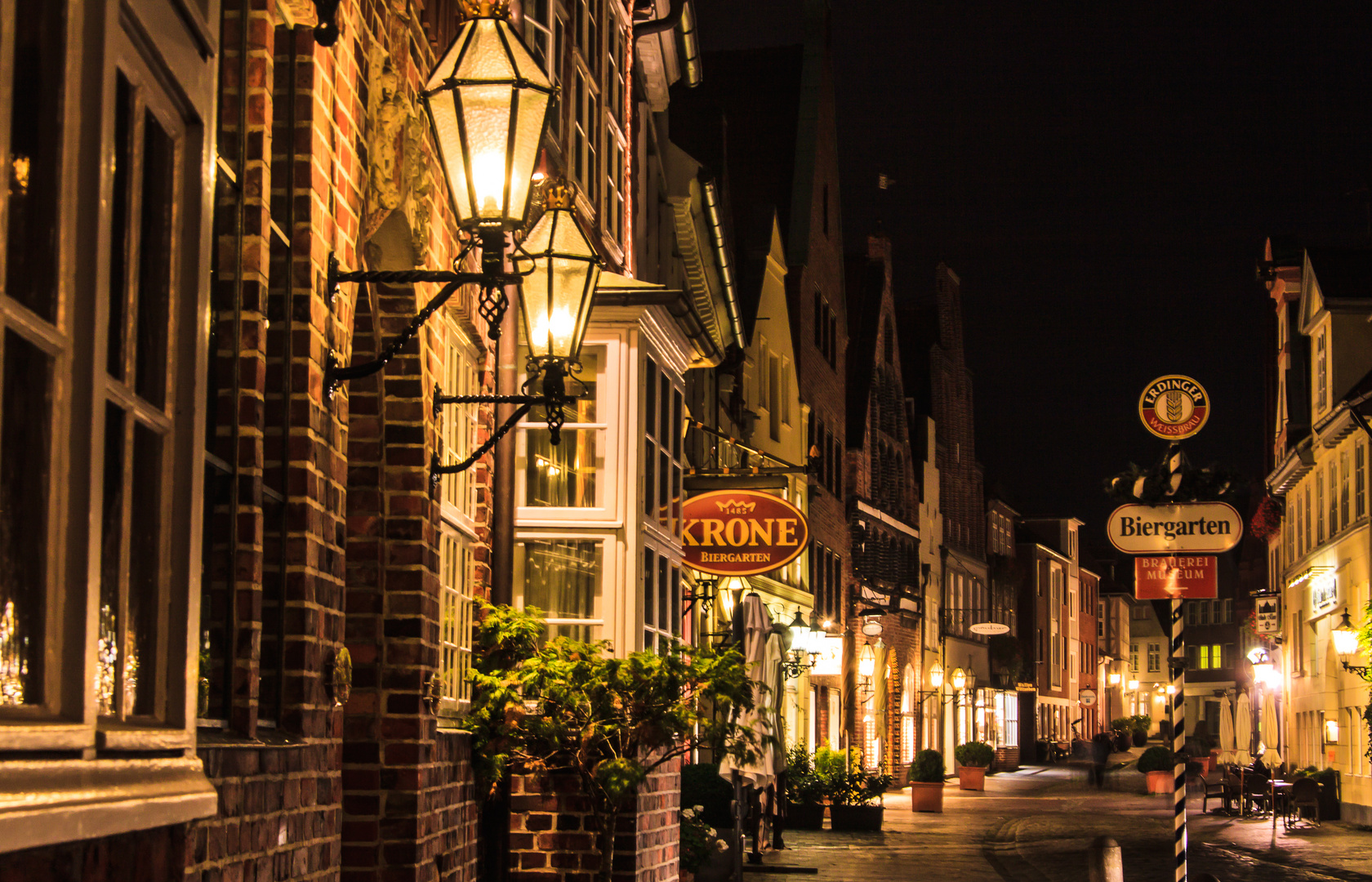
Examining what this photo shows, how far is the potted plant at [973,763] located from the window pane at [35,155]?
39140 millimetres

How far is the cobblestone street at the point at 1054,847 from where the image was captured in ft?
61.5

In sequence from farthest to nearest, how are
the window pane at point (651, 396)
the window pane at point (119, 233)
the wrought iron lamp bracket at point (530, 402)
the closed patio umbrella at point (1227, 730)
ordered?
the closed patio umbrella at point (1227, 730), the window pane at point (651, 396), the wrought iron lamp bracket at point (530, 402), the window pane at point (119, 233)

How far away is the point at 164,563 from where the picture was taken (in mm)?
3377

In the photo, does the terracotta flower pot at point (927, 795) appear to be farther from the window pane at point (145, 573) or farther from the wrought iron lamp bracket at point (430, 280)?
the window pane at point (145, 573)

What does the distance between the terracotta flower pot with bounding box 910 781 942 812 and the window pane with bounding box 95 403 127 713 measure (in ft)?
91.1

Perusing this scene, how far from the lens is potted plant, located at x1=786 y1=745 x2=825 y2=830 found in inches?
995

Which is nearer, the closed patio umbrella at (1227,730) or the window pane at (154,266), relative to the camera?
the window pane at (154,266)

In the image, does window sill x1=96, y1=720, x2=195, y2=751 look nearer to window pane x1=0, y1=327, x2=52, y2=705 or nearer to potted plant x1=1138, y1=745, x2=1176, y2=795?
window pane x1=0, y1=327, x2=52, y2=705

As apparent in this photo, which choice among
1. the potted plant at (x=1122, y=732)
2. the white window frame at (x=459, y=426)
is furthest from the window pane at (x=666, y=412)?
the potted plant at (x=1122, y=732)

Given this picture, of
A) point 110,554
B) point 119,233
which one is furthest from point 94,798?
point 119,233

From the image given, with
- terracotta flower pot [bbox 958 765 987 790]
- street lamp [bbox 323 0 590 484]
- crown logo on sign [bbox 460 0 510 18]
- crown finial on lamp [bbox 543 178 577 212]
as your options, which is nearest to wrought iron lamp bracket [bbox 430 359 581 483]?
crown finial on lamp [bbox 543 178 577 212]

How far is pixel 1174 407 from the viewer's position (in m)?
13.2

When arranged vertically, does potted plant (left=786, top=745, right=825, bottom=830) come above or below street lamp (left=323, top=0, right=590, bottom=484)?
below

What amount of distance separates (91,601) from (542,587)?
7.75 metres
